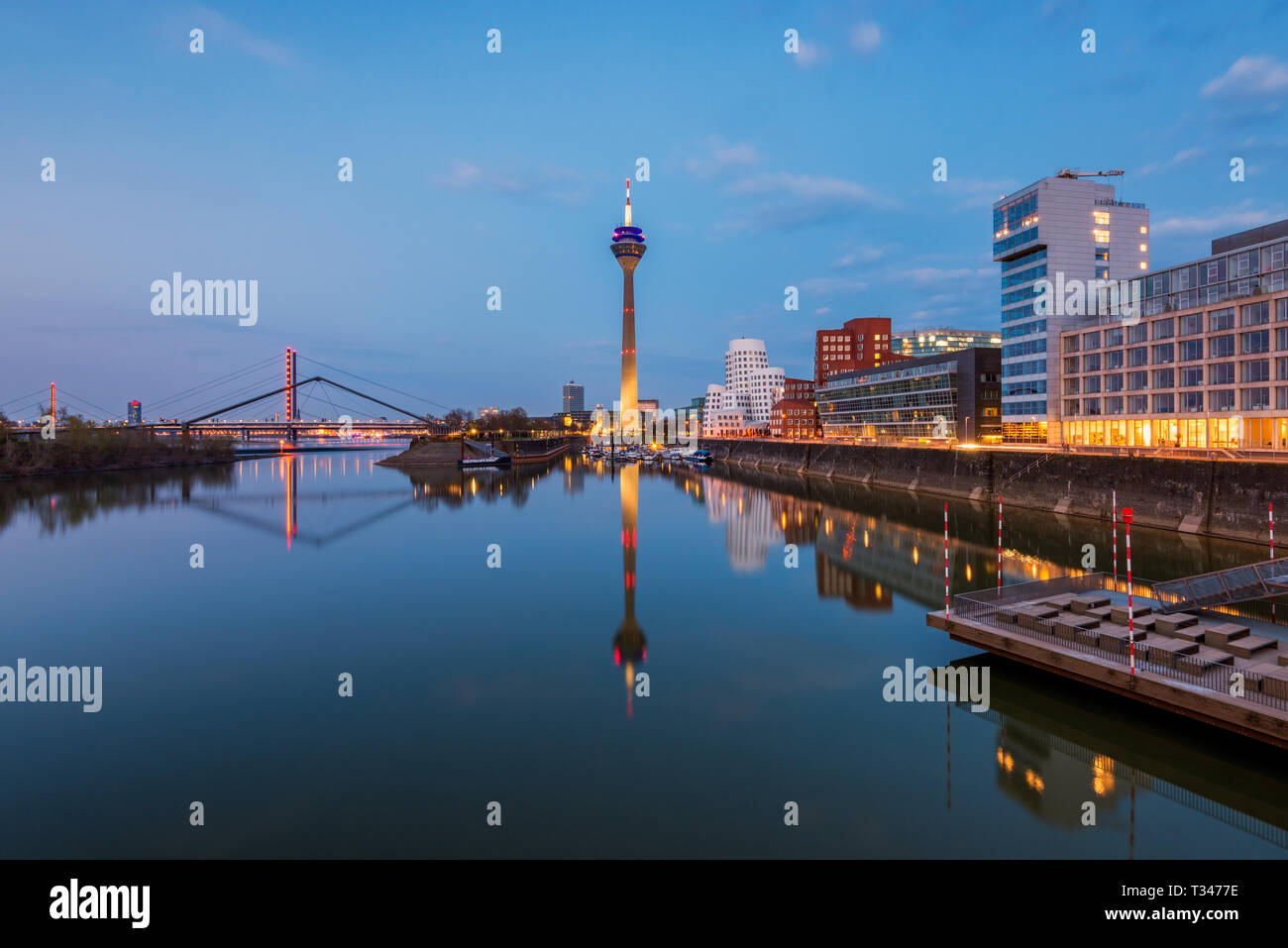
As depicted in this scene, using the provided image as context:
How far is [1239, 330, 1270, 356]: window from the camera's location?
58594 mm

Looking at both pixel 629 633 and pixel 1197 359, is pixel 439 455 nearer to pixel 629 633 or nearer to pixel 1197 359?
pixel 1197 359

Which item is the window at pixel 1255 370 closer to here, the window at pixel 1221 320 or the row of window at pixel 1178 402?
the row of window at pixel 1178 402

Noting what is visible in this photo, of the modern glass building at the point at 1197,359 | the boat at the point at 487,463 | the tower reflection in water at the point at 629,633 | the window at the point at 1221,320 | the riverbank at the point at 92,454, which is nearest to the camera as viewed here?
the tower reflection in water at the point at 629,633

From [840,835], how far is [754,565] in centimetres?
2826

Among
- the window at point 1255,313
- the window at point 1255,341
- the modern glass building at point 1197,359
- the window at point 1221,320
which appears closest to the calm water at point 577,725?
the modern glass building at point 1197,359

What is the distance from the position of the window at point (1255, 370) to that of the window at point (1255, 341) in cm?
95

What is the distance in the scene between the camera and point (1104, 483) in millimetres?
52344

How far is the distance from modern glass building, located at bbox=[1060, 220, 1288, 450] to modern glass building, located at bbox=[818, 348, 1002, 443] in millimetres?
18872

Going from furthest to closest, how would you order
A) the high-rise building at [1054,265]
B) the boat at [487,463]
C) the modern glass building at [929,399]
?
the boat at [487,463]
the modern glass building at [929,399]
the high-rise building at [1054,265]

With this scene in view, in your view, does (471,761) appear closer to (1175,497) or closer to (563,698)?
(563,698)

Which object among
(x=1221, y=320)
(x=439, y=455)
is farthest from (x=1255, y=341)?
(x=439, y=455)

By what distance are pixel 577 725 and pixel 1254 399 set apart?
71.2 m

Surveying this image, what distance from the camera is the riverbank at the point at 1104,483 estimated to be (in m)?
41.5
